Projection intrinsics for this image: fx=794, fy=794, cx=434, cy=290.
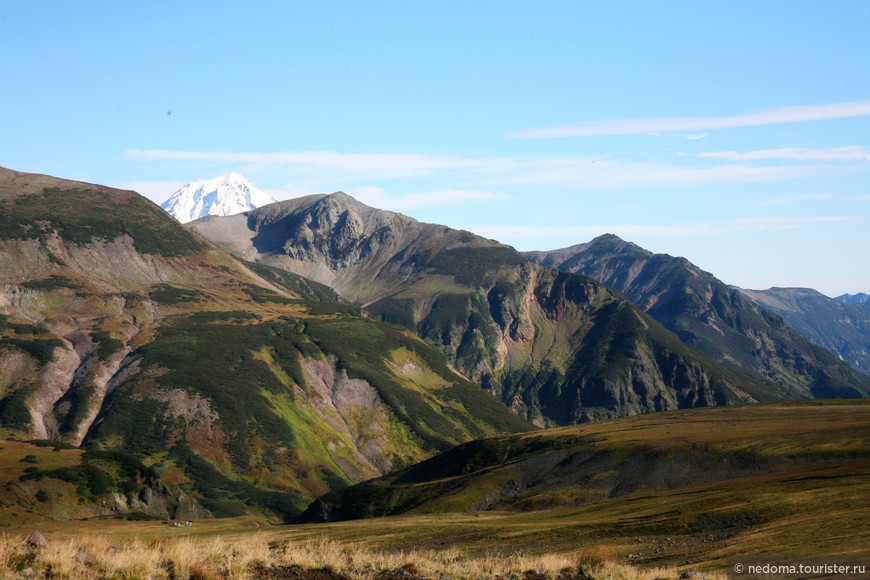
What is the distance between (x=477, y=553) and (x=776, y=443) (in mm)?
76573

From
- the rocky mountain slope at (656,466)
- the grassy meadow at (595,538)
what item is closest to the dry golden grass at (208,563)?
the grassy meadow at (595,538)

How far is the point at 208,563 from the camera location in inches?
1103

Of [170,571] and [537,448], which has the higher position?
[170,571]

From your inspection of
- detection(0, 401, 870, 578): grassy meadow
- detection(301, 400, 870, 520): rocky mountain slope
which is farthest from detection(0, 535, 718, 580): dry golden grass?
detection(301, 400, 870, 520): rocky mountain slope

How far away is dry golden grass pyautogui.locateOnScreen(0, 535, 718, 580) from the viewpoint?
1019 inches

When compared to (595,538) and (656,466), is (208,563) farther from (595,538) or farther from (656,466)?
(656,466)

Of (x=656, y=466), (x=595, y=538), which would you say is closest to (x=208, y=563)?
(x=595, y=538)

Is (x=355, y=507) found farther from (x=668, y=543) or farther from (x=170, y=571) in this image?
(x=170, y=571)

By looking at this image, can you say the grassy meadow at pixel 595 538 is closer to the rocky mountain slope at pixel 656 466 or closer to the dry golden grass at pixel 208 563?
the dry golden grass at pixel 208 563

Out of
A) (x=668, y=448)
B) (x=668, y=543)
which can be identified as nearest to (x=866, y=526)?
(x=668, y=543)

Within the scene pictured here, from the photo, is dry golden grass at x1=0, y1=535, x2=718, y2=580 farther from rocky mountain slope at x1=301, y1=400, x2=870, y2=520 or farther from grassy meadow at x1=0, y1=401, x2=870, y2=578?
rocky mountain slope at x1=301, y1=400, x2=870, y2=520

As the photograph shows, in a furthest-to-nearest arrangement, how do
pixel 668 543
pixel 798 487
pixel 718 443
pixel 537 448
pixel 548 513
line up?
pixel 537 448 → pixel 718 443 → pixel 548 513 → pixel 798 487 → pixel 668 543

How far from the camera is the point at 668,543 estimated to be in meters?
59.3

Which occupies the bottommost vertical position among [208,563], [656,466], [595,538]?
[656,466]
